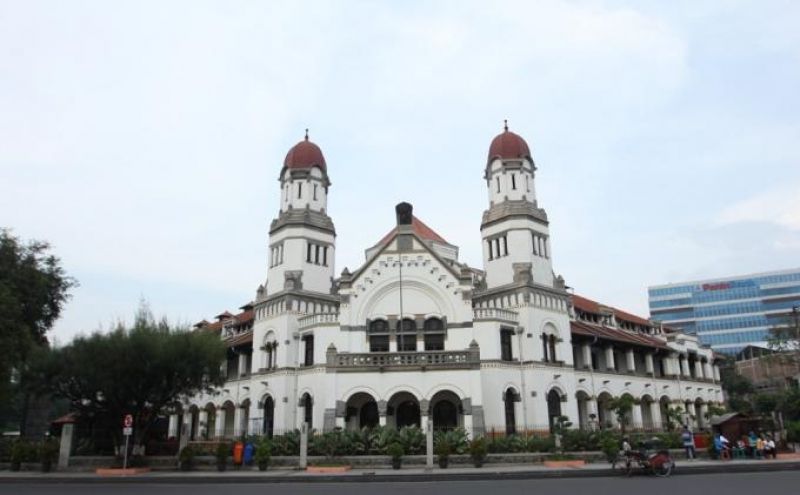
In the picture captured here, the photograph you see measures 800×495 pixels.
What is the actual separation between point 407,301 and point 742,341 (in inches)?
3537

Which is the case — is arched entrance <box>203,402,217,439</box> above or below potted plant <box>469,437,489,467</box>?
above

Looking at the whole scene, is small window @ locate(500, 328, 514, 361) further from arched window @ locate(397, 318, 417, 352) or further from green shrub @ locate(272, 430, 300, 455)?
green shrub @ locate(272, 430, 300, 455)

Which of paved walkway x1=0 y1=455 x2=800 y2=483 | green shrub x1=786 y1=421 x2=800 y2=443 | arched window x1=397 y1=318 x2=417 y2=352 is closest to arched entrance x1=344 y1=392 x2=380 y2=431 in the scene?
arched window x1=397 y1=318 x2=417 y2=352

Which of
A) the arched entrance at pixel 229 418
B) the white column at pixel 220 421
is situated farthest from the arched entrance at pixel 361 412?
the white column at pixel 220 421

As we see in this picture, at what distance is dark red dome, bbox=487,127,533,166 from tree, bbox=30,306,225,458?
74.6ft

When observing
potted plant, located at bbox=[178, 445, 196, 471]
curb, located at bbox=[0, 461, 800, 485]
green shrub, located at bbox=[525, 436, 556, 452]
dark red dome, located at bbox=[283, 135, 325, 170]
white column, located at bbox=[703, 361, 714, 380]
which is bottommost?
curb, located at bbox=[0, 461, 800, 485]

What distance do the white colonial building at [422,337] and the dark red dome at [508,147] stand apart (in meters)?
0.10

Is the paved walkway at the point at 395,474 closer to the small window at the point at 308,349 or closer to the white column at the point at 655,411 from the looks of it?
the small window at the point at 308,349

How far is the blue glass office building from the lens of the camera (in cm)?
10500

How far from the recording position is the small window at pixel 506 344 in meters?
37.2

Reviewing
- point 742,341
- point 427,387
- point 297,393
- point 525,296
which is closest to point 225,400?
point 297,393

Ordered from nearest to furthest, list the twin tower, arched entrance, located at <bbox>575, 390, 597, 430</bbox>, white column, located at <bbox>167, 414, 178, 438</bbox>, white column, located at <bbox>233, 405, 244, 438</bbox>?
the twin tower → arched entrance, located at <bbox>575, 390, 597, 430</bbox> → white column, located at <bbox>233, 405, 244, 438</bbox> → white column, located at <bbox>167, 414, 178, 438</bbox>

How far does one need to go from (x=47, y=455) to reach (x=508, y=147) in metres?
32.0

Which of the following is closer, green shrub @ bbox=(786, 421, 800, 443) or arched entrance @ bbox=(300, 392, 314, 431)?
green shrub @ bbox=(786, 421, 800, 443)
